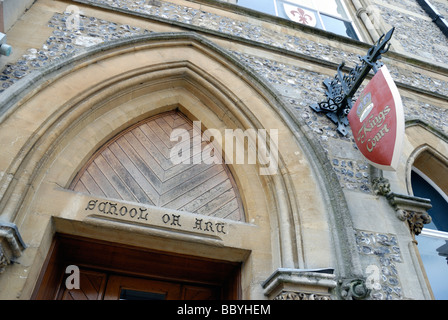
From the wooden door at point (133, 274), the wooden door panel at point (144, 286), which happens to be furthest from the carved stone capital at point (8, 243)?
the wooden door panel at point (144, 286)

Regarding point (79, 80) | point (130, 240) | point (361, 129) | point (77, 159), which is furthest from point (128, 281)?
point (361, 129)

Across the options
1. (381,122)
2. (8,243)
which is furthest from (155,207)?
(381,122)

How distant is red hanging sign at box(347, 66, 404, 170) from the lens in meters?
2.65

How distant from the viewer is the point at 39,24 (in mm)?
3748

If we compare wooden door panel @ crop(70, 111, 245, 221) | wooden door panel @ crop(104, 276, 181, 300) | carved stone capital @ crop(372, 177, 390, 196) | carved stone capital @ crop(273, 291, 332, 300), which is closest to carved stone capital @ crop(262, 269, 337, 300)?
carved stone capital @ crop(273, 291, 332, 300)

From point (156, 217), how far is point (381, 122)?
2185 mm

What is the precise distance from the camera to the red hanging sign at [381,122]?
8.70 feet

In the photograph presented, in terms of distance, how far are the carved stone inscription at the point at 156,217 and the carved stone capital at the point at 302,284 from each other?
0.68 meters

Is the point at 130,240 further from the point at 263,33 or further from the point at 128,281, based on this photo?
the point at 263,33

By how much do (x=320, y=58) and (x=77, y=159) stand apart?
141 inches

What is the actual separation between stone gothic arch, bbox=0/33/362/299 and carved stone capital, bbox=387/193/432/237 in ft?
2.23

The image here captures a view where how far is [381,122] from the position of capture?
9.44 ft

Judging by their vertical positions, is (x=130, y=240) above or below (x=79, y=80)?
below
